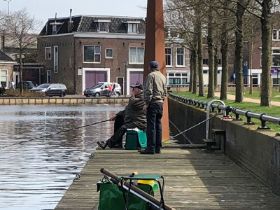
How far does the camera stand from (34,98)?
219ft

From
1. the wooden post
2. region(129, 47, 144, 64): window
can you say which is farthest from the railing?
region(129, 47, 144, 64): window

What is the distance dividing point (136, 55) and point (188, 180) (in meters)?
75.4

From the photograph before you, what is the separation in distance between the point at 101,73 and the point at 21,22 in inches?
480

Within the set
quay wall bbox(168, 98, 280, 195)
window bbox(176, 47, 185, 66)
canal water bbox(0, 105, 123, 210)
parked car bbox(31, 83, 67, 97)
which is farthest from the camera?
window bbox(176, 47, 185, 66)

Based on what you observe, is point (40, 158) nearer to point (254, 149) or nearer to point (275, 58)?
point (254, 149)

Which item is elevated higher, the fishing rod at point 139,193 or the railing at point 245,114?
the railing at point 245,114

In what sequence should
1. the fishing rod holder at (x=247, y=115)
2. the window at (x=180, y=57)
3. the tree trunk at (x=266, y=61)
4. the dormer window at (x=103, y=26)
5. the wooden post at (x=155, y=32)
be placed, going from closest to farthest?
the fishing rod holder at (x=247, y=115), the wooden post at (x=155, y=32), the tree trunk at (x=266, y=61), the dormer window at (x=103, y=26), the window at (x=180, y=57)

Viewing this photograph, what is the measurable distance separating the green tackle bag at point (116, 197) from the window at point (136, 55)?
7802 centimetres

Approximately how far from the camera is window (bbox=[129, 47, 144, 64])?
8656 cm

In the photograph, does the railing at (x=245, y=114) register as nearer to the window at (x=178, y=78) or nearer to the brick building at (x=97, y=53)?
the brick building at (x=97, y=53)

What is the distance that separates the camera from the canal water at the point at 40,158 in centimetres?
1292

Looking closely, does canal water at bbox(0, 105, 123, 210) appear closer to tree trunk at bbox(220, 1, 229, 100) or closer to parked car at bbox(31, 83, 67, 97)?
tree trunk at bbox(220, 1, 229, 100)

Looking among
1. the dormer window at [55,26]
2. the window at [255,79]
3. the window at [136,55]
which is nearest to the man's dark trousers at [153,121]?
the window at [136,55]

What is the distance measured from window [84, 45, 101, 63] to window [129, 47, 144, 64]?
14.5ft
